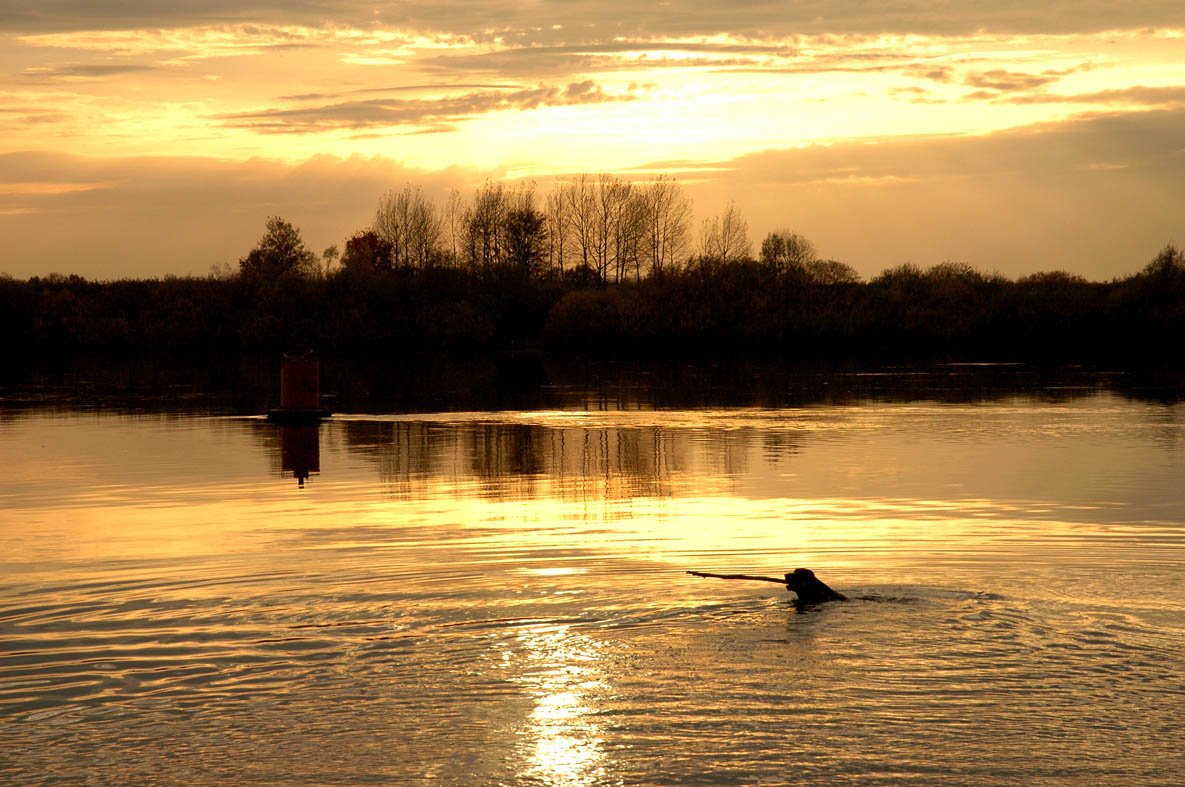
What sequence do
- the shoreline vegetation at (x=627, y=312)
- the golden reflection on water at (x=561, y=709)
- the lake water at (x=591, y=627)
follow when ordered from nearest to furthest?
the golden reflection on water at (x=561, y=709), the lake water at (x=591, y=627), the shoreline vegetation at (x=627, y=312)

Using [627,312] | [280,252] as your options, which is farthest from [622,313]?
[280,252]

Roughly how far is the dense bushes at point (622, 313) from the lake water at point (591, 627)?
49.8 metres

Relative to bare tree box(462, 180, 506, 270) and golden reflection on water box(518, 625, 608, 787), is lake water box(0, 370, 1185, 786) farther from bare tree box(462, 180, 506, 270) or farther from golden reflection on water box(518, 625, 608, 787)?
bare tree box(462, 180, 506, 270)

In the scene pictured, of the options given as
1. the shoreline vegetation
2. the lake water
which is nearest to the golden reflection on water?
the lake water

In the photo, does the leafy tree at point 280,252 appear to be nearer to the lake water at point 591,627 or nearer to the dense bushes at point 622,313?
the dense bushes at point 622,313

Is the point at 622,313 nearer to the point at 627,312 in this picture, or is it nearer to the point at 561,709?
the point at 627,312

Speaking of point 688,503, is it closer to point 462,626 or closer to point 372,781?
point 462,626

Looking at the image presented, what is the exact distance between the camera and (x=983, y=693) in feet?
23.8

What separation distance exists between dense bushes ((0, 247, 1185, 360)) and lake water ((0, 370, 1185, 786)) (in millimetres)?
49848

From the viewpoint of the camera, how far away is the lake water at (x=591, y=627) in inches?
256

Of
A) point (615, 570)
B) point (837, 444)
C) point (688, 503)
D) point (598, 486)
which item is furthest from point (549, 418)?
point (615, 570)

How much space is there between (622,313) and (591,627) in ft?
217

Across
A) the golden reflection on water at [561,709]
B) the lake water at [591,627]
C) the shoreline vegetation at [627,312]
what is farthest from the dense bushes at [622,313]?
the golden reflection on water at [561,709]

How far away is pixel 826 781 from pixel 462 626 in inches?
127
